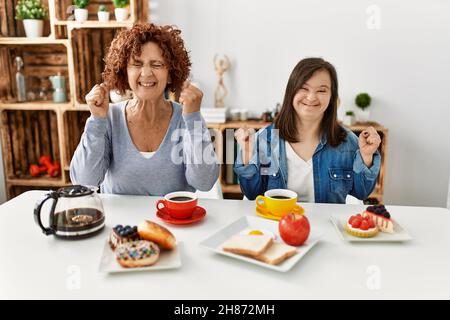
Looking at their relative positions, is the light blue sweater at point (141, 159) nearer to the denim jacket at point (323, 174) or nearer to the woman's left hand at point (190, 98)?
the woman's left hand at point (190, 98)

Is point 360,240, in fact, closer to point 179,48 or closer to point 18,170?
point 179,48

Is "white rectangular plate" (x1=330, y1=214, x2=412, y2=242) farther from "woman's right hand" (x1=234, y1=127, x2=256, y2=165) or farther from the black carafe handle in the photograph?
the black carafe handle

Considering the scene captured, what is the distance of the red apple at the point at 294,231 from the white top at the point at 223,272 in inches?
1.9

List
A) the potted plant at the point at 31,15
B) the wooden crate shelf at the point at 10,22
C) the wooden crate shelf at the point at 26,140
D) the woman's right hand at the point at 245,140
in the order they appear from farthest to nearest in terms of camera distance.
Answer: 1. the wooden crate shelf at the point at 26,140
2. the wooden crate shelf at the point at 10,22
3. the potted plant at the point at 31,15
4. the woman's right hand at the point at 245,140

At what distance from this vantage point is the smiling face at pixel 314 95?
1647 millimetres

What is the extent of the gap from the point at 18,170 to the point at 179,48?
2.11 metres

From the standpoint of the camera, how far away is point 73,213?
3.92ft

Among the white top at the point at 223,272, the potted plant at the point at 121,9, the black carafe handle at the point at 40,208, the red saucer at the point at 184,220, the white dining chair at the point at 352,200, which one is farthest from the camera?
the potted plant at the point at 121,9

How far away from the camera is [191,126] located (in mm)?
1585

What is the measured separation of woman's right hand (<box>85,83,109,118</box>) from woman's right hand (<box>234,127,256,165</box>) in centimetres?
49

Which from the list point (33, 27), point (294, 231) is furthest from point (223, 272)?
point (33, 27)

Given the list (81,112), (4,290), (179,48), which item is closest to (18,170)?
(81,112)

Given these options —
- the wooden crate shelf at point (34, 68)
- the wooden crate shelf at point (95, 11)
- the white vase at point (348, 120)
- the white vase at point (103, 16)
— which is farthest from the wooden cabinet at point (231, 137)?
the wooden crate shelf at point (34, 68)

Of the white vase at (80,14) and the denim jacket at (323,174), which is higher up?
the white vase at (80,14)
